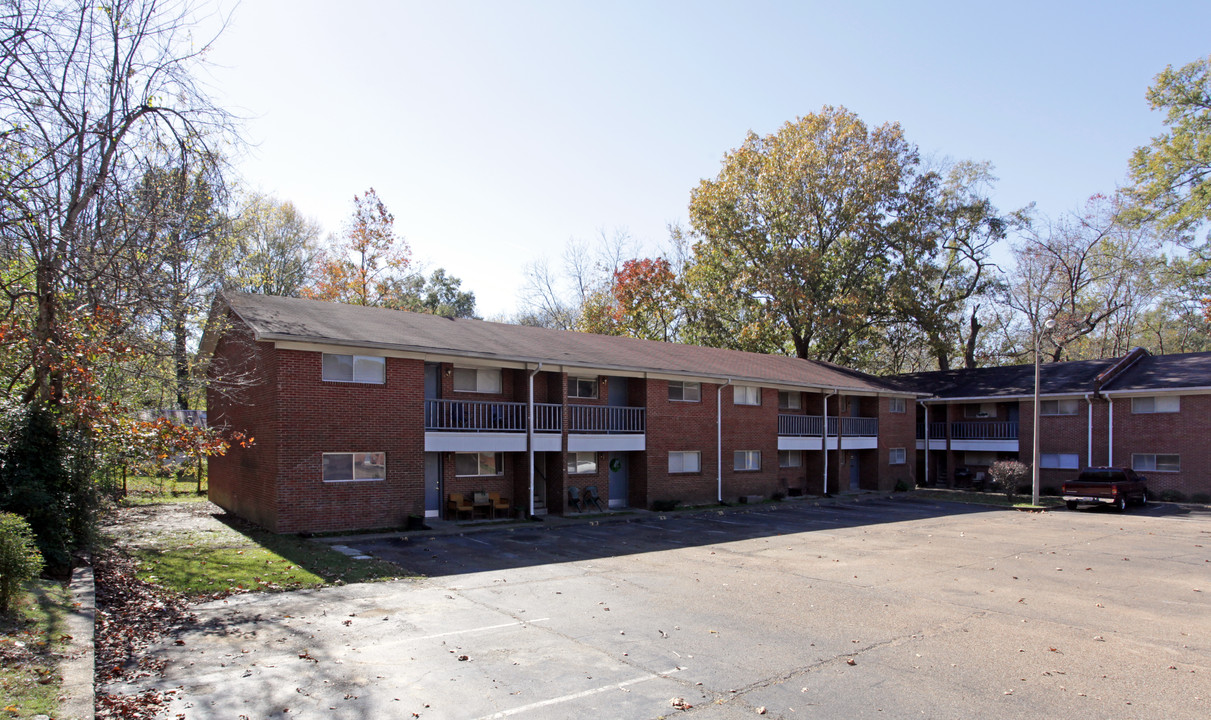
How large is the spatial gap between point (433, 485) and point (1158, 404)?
29.0 m

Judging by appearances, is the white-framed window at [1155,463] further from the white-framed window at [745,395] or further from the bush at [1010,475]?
the white-framed window at [745,395]

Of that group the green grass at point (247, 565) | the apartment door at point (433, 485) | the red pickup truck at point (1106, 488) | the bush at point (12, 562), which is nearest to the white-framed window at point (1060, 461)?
Answer: the red pickup truck at point (1106, 488)

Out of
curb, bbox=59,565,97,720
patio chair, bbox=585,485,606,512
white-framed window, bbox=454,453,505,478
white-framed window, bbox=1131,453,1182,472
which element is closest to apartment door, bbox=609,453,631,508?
patio chair, bbox=585,485,606,512

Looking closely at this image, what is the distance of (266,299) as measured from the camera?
66.5 feet

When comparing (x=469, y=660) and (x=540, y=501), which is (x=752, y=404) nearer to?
(x=540, y=501)

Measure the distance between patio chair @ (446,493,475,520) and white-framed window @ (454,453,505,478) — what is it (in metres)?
0.97

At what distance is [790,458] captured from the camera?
30.5 metres

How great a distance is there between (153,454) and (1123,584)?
57.5ft

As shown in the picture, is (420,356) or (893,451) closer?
(420,356)

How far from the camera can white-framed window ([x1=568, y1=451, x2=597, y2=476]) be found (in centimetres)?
2319

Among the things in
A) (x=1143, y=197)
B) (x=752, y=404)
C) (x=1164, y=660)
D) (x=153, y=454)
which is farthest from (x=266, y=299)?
(x=1143, y=197)

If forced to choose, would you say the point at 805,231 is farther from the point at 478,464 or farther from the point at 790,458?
the point at 478,464

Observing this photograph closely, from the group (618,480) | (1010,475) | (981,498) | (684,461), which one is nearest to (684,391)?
(684,461)

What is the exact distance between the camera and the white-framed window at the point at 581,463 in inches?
913
